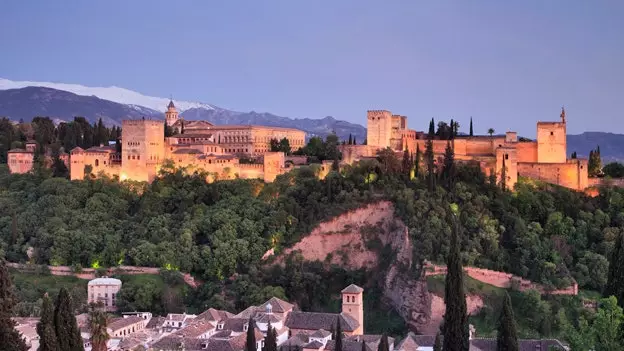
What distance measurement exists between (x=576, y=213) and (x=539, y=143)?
19.0ft

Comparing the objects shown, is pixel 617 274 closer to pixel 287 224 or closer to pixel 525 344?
pixel 525 344

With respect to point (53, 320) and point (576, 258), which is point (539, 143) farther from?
point (53, 320)

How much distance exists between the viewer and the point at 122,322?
121 feet

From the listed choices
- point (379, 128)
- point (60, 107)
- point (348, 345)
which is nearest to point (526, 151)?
point (379, 128)

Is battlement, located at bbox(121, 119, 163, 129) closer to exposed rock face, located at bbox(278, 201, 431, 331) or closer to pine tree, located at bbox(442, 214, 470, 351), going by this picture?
exposed rock face, located at bbox(278, 201, 431, 331)

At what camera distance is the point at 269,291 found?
1686 inches

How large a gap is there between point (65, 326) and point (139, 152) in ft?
110

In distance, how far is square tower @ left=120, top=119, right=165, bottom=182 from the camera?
2147 inches

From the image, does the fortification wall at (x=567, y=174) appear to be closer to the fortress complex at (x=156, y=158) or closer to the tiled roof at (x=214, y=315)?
the fortress complex at (x=156, y=158)

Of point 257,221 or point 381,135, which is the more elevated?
point 381,135

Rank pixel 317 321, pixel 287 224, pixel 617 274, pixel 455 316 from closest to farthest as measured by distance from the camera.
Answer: pixel 617 274 < pixel 455 316 < pixel 317 321 < pixel 287 224

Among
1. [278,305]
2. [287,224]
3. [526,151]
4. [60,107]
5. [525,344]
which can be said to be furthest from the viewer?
[60,107]

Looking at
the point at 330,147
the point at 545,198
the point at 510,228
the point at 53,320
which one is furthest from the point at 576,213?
the point at 53,320

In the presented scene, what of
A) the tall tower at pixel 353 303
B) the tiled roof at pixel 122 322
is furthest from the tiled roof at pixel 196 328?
the tall tower at pixel 353 303
